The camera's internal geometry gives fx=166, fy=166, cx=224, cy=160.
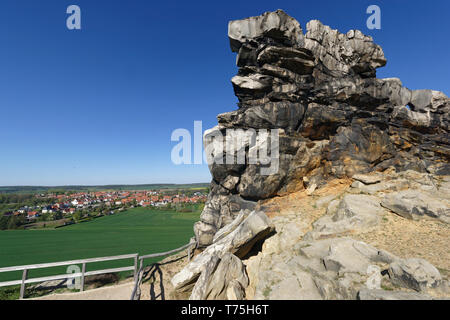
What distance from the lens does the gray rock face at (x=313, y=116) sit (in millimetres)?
15055

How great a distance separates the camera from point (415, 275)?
5047mm

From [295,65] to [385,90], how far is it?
9750 mm

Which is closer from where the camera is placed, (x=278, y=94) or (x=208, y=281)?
(x=208, y=281)

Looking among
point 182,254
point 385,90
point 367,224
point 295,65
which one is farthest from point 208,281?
point 385,90

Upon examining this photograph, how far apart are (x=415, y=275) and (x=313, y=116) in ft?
43.6

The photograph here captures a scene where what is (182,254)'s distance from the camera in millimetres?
15648

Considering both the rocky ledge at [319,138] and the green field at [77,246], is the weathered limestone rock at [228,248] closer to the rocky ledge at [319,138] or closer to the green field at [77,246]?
the rocky ledge at [319,138]

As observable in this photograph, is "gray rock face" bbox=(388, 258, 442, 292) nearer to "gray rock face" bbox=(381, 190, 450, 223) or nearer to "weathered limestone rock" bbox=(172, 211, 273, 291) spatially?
"weathered limestone rock" bbox=(172, 211, 273, 291)

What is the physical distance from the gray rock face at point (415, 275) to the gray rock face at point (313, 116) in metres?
9.02

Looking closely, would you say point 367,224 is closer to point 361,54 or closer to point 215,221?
point 215,221

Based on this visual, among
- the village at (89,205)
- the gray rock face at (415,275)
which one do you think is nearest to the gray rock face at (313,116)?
the gray rock face at (415,275)

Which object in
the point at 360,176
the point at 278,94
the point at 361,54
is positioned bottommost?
the point at 360,176
